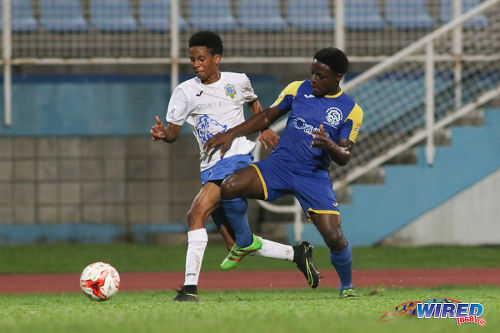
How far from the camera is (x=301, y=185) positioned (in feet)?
26.7

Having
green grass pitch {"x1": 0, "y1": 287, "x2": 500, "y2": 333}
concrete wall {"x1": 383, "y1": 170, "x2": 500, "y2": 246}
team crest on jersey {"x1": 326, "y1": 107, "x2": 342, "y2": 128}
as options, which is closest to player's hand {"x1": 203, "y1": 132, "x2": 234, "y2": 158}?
team crest on jersey {"x1": 326, "y1": 107, "x2": 342, "y2": 128}

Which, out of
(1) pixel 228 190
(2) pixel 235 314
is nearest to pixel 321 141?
(1) pixel 228 190

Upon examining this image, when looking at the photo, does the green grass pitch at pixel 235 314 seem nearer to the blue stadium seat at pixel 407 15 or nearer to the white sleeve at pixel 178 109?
the white sleeve at pixel 178 109

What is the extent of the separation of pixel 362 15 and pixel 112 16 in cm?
405

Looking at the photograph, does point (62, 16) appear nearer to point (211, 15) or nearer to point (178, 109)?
point (211, 15)

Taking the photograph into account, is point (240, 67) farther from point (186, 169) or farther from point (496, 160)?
point (496, 160)

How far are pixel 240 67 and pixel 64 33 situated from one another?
2870 mm

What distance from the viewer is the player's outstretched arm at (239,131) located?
8242 mm

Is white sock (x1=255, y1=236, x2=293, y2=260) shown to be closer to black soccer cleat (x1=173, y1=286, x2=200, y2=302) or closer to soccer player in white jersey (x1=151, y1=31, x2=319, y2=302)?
soccer player in white jersey (x1=151, y1=31, x2=319, y2=302)

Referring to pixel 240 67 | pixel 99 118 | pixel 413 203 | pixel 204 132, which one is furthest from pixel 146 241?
pixel 204 132

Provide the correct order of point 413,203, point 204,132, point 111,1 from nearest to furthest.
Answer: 1. point 204,132
2. point 413,203
3. point 111,1

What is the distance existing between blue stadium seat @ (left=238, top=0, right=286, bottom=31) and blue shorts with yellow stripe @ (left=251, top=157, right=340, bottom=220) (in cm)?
759

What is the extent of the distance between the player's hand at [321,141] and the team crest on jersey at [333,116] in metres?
0.47

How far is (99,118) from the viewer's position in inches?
611
